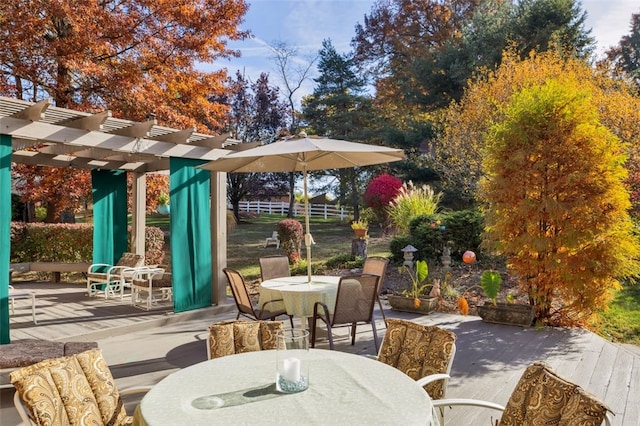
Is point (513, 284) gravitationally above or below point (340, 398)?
below

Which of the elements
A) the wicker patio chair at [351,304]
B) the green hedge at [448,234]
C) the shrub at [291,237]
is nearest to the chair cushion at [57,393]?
the wicker patio chair at [351,304]

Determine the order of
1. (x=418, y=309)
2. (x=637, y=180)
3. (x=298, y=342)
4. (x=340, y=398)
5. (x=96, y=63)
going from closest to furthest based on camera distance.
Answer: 1. (x=340, y=398)
2. (x=298, y=342)
3. (x=418, y=309)
4. (x=637, y=180)
5. (x=96, y=63)

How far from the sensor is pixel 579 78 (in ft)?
38.2

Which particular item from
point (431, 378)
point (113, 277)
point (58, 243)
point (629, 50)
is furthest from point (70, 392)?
point (629, 50)

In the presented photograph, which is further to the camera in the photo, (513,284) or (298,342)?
(513,284)

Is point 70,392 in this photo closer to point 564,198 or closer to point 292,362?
point 292,362

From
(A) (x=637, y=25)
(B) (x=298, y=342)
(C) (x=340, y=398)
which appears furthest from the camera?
(A) (x=637, y=25)

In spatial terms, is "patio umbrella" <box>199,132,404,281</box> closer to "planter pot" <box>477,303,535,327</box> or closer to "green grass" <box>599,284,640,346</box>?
"planter pot" <box>477,303,535,327</box>

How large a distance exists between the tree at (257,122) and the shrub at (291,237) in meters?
11.3

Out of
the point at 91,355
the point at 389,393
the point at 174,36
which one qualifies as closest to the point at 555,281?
the point at 389,393

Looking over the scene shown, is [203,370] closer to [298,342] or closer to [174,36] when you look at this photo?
[298,342]

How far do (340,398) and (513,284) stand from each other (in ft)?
24.5

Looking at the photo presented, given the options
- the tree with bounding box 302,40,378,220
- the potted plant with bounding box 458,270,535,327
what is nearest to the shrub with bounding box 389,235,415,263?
the potted plant with bounding box 458,270,535,327

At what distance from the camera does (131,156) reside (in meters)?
8.05
